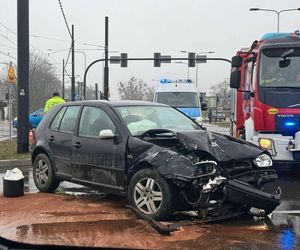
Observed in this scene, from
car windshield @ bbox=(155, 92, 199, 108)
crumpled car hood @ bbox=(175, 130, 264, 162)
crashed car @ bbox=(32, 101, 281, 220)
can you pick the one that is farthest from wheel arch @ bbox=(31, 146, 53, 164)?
car windshield @ bbox=(155, 92, 199, 108)

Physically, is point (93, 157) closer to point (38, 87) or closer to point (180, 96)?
point (180, 96)

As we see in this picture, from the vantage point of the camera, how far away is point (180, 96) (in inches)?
829

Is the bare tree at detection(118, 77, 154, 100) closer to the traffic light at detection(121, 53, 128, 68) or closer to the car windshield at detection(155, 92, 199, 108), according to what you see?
the traffic light at detection(121, 53, 128, 68)

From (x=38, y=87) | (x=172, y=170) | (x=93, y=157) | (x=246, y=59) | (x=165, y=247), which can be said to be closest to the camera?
(x=165, y=247)

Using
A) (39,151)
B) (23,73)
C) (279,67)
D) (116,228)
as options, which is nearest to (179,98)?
(23,73)

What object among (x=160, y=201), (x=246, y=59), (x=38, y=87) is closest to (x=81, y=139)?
(x=160, y=201)

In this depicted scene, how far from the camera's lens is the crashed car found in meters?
5.89

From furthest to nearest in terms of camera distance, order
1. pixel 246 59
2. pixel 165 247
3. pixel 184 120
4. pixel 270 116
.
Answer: pixel 246 59 → pixel 270 116 → pixel 184 120 → pixel 165 247

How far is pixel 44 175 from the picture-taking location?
8.22 metres

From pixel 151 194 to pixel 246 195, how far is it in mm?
1135

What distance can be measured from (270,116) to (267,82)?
668mm

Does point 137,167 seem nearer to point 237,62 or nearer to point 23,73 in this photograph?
point 237,62

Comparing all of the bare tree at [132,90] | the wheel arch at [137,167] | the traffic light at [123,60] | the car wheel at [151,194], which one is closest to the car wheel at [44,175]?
the wheel arch at [137,167]

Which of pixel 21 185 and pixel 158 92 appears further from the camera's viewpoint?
pixel 158 92
